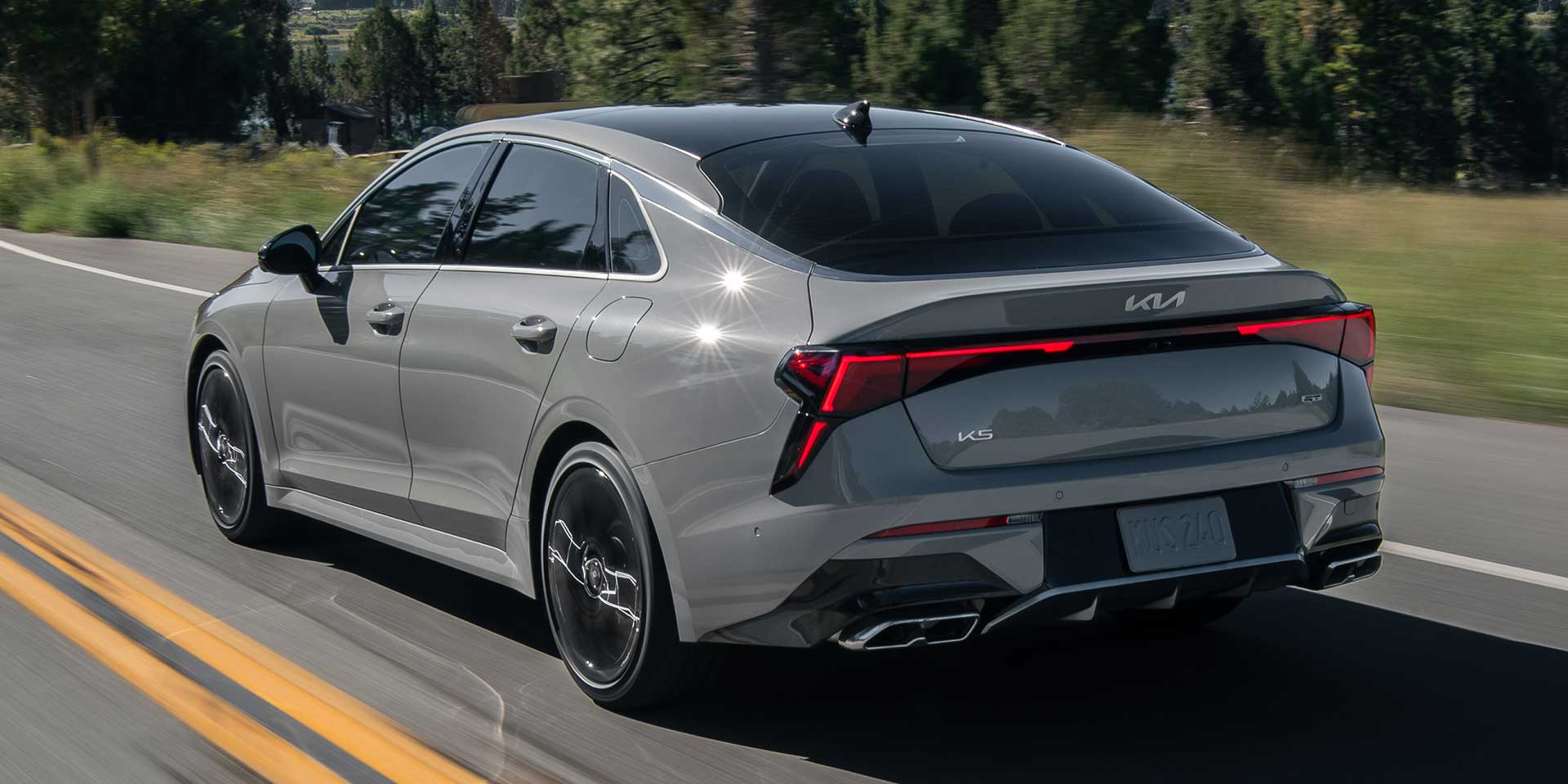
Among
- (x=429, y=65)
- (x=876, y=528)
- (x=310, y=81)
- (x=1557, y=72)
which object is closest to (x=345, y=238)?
(x=876, y=528)

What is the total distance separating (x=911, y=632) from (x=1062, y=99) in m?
31.1

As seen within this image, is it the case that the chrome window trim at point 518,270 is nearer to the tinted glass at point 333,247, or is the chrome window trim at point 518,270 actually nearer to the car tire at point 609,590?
the car tire at point 609,590

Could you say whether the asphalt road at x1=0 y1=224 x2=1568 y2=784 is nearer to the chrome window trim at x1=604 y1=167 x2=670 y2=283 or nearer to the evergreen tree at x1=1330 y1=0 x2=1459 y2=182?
the chrome window trim at x1=604 y1=167 x2=670 y2=283

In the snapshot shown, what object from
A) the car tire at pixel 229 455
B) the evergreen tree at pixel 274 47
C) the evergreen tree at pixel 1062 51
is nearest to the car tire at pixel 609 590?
the car tire at pixel 229 455

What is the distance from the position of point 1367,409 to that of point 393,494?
9.94 feet

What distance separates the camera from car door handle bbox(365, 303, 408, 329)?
566 centimetres

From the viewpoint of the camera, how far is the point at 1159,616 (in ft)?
18.1

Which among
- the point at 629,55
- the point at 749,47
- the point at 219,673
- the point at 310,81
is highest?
the point at 219,673

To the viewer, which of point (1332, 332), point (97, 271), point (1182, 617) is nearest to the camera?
point (1332, 332)

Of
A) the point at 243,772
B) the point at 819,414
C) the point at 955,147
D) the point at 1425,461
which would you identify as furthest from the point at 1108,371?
the point at 1425,461

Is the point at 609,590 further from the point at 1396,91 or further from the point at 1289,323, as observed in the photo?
the point at 1396,91

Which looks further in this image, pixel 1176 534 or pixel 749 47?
pixel 749 47

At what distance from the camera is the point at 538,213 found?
209 inches

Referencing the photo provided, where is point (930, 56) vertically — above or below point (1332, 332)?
below
